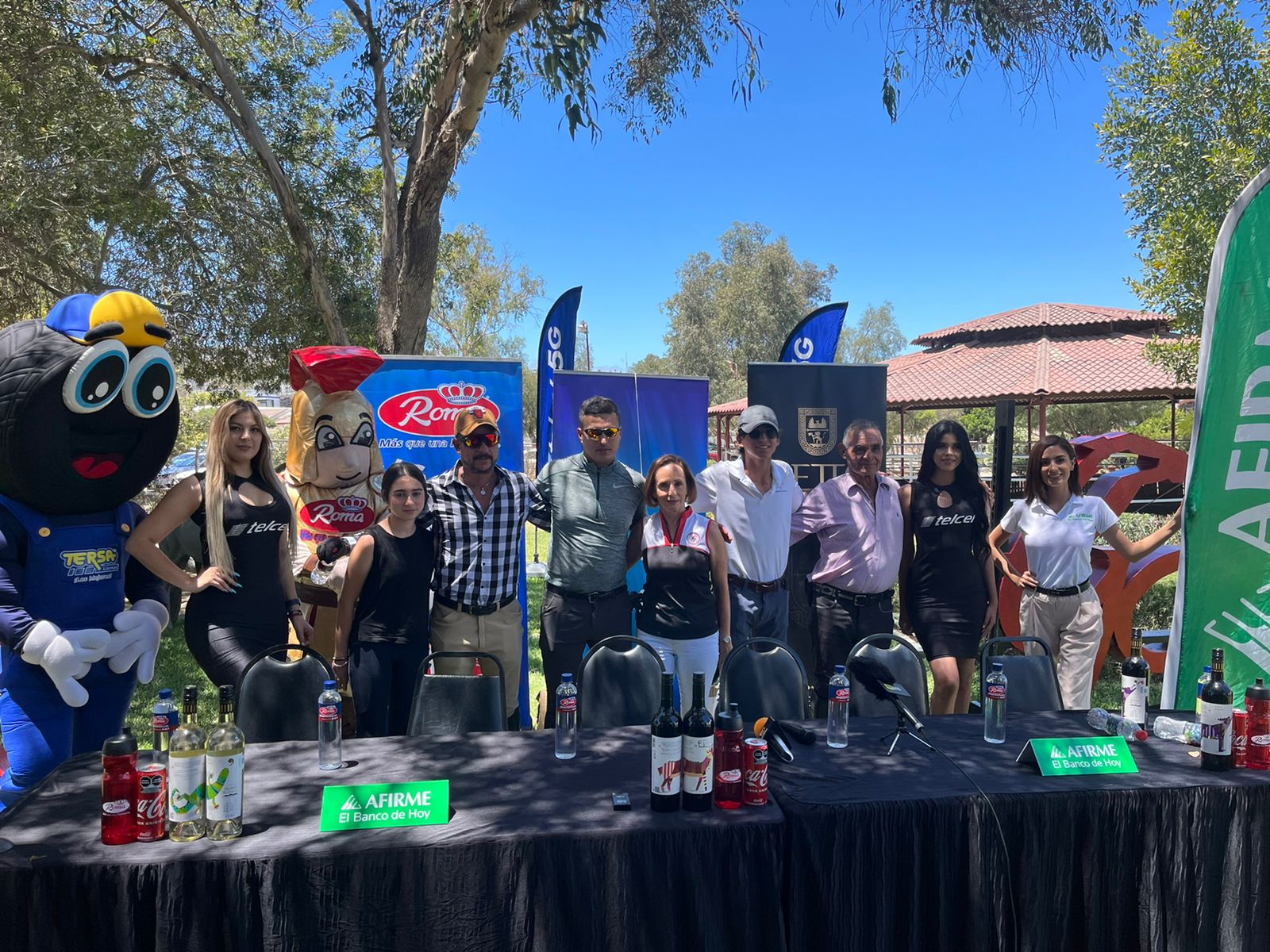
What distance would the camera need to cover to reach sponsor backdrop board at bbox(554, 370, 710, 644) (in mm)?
5230

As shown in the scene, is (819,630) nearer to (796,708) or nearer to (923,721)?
(796,708)

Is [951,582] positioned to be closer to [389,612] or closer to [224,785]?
[389,612]

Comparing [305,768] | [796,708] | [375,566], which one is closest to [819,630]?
[796,708]

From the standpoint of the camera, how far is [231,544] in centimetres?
320

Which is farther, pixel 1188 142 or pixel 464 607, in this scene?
pixel 1188 142

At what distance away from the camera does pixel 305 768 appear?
7.69ft

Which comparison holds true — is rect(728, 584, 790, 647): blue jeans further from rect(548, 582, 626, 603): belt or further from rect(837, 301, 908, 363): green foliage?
rect(837, 301, 908, 363): green foliage

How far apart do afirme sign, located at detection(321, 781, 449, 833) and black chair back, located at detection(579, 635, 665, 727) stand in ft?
3.89

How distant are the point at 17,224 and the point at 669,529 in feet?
24.8

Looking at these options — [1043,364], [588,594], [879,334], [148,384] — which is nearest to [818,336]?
[588,594]

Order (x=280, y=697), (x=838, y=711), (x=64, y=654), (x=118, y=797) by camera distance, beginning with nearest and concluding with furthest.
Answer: (x=118, y=797)
(x=838, y=711)
(x=64, y=654)
(x=280, y=697)

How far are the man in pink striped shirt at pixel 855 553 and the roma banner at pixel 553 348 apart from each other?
7.57ft

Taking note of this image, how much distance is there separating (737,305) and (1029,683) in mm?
33241

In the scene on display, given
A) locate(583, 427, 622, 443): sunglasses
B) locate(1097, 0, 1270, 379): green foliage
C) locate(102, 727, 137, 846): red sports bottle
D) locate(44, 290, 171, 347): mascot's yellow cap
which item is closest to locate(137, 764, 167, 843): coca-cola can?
locate(102, 727, 137, 846): red sports bottle
